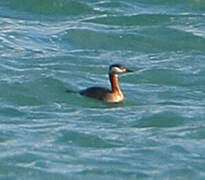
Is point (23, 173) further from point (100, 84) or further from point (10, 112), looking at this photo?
point (100, 84)

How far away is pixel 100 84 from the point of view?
2020cm

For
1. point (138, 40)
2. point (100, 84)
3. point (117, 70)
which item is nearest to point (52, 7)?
point (138, 40)

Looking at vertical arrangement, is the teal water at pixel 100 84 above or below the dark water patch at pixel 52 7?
below

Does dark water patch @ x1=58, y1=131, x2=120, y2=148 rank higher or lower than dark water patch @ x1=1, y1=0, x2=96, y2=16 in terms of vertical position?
lower

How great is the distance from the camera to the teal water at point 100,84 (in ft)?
52.3

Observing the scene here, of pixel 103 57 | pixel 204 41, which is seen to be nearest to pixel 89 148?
pixel 103 57

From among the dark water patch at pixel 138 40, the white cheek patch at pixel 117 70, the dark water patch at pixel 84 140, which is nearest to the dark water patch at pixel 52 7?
the dark water patch at pixel 138 40

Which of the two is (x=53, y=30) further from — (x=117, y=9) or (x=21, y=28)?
(x=117, y=9)

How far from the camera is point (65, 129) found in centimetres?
1731

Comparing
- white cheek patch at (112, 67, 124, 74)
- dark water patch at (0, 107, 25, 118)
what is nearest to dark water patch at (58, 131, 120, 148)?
dark water patch at (0, 107, 25, 118)

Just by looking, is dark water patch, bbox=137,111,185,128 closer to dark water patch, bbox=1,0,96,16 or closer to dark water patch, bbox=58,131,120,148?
dark water patch, bbox=58,131,120,148

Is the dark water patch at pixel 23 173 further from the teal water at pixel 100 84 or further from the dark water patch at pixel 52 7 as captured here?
the dark water patch at pixel 52 7

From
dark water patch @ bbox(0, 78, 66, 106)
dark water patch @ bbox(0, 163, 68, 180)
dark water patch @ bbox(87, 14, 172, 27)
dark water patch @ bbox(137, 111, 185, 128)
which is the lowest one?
dark water patch @ bbox(0, 163, 68, 180)

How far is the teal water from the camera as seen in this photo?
15.9 m
